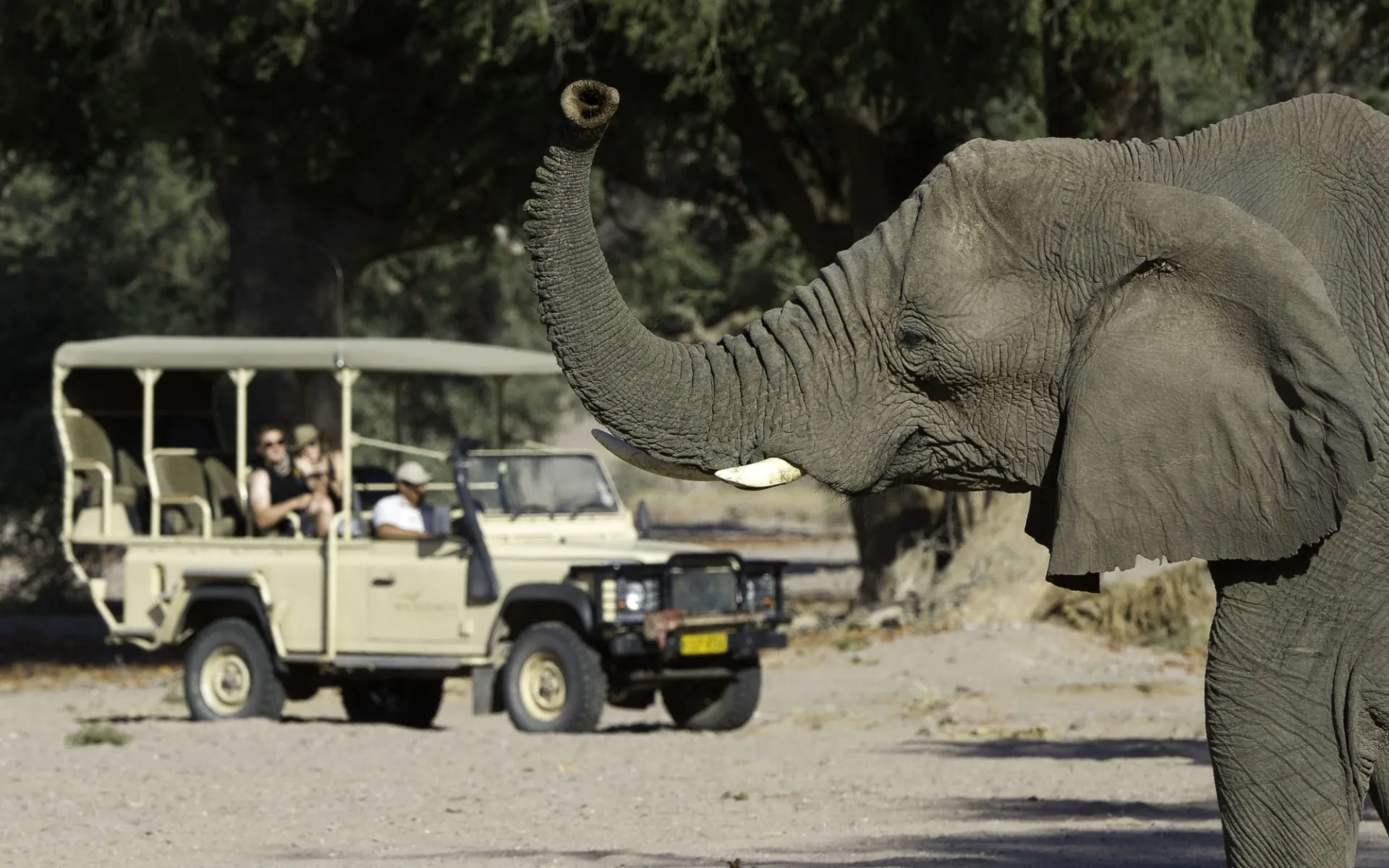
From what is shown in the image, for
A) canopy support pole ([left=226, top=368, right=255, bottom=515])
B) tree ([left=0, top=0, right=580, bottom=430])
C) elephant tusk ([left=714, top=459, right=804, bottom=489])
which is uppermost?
tree ([left=0, top=0, right=580, bottom=430])

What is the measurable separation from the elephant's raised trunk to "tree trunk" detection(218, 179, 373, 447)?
58.6 feet

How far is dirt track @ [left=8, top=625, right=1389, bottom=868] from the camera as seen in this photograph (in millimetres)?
10062

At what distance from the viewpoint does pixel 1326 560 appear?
535 cm

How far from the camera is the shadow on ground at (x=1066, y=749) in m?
14.3

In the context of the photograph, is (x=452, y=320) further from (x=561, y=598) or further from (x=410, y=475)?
(x=561, y=598)

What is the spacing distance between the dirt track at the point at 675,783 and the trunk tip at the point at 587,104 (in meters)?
4.70

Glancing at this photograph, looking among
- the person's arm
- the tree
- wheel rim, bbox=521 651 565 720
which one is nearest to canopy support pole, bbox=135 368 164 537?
the person's arm

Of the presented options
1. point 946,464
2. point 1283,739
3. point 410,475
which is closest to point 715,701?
point 410,475

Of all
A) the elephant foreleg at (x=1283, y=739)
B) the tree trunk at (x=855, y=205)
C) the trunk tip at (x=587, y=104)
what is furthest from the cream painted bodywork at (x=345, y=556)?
the trunk tip at (x=587, y=104)

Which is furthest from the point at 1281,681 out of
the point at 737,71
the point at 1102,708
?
the point at 737,71

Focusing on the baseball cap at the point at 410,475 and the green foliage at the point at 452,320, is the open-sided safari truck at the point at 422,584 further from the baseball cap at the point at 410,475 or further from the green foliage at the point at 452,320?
the green foliage at the point at 452,320

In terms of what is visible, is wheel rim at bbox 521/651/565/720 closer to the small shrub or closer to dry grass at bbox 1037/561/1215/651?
the small shrub

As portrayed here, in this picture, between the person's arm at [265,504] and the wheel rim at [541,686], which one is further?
the person's arm at [265,504]

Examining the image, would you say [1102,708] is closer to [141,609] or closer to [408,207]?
[141,609]
